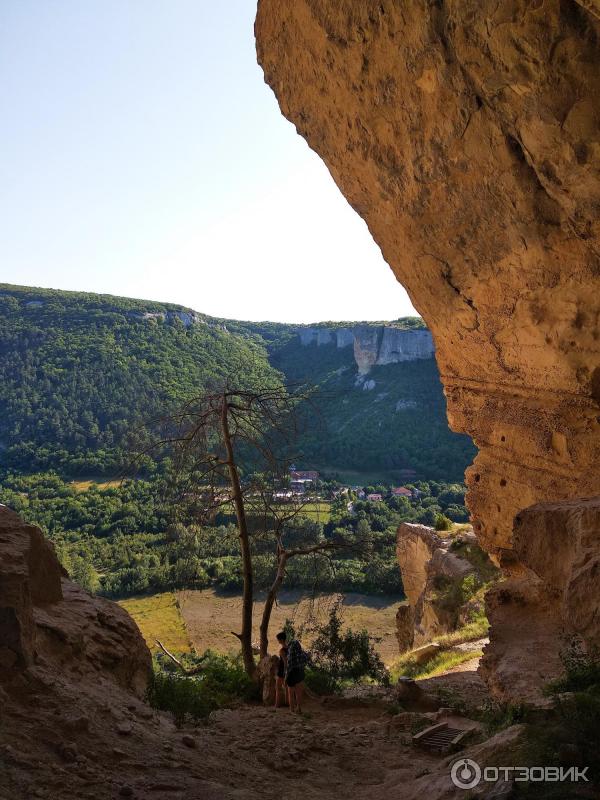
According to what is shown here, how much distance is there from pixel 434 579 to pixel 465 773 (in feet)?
36.7

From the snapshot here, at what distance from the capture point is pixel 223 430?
29.9ft

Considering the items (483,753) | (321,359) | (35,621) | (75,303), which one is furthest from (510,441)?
(75,303)

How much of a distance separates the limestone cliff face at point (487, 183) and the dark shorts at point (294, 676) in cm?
261

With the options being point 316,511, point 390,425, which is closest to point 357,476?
point 390,425

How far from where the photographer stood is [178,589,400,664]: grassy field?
21.1 metres

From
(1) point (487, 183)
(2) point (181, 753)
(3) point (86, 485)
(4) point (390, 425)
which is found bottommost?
(3) point (86, 485)

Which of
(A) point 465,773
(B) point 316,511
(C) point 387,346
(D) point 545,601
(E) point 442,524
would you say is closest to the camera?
(A) point 465,773

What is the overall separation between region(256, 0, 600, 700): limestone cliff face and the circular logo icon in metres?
2.59

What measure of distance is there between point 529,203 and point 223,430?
5302 millimetres

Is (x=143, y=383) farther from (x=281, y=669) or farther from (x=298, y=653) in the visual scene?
(x=298, y=653)

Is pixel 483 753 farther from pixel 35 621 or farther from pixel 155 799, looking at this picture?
pixel 35 621

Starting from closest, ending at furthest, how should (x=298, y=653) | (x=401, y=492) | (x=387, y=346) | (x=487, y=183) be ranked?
(x=487, y=183)
(x=298, y=653)
(x=401, y=492)
(x=387, y=346)

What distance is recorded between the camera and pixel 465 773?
11.6 ft

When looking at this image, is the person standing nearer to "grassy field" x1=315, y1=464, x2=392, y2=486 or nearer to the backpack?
the backpack
